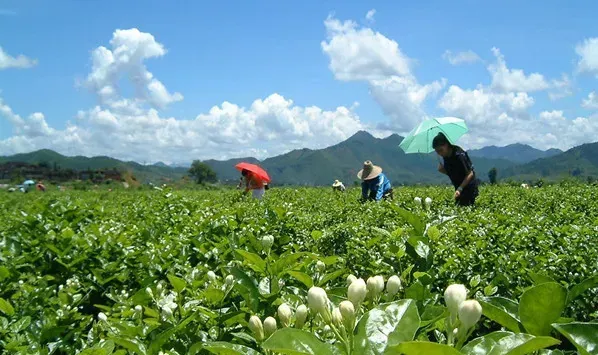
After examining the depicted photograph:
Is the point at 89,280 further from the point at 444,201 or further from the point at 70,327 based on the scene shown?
the point at 444,201

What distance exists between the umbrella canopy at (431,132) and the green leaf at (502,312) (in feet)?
26.3

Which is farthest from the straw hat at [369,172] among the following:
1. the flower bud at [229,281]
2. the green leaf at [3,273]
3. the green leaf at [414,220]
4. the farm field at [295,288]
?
the flower bud at [229,281]

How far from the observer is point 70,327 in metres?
→ 2.35

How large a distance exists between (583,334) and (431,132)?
8.65 meters

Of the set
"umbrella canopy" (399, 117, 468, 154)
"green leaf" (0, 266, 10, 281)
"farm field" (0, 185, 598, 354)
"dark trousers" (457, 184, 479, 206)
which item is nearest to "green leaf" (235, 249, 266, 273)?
"farm field" (0, 185, 598, 354)

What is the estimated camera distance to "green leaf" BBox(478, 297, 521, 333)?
114cm

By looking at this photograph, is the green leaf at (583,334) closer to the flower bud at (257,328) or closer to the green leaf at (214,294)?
the flower bud at (257,328)

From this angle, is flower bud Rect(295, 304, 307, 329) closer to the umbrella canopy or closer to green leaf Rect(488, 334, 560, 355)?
green leaf Rect(488, 334, 560, 355)

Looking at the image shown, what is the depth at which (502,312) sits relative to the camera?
3.76ft

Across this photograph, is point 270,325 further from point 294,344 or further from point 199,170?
point 199,170

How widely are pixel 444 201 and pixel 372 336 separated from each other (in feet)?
34.2

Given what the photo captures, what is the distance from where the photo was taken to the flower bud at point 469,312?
1028mm

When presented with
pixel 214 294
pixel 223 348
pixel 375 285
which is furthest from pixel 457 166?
pixel 223 348

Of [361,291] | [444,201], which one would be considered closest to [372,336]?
[361,291]
